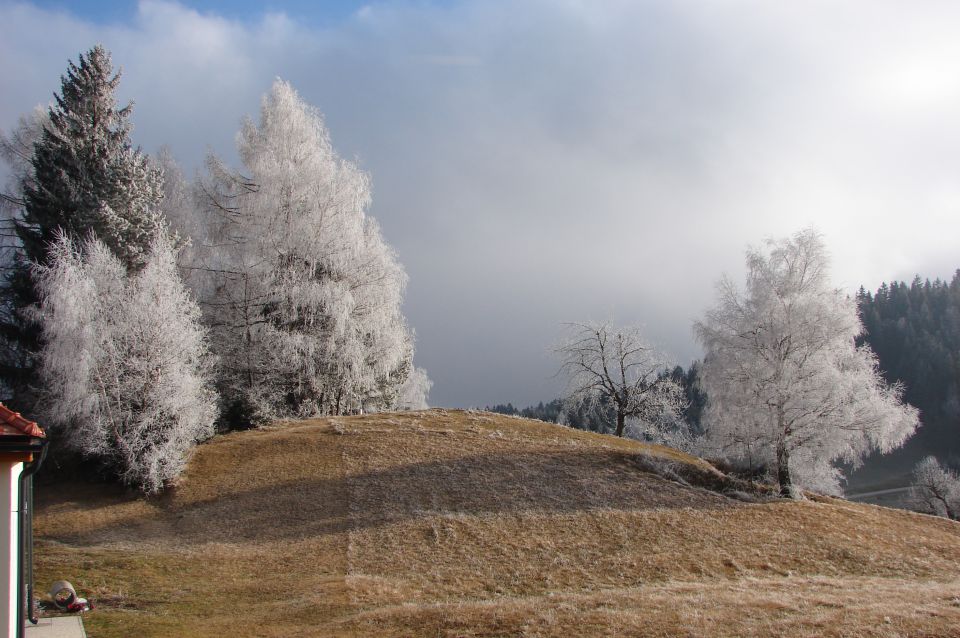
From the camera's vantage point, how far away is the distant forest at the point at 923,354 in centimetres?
11719

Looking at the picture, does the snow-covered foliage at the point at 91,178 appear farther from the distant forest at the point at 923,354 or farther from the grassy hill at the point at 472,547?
the distant forest at the point at 923,354

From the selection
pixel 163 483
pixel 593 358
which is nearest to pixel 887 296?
pixel 593 358

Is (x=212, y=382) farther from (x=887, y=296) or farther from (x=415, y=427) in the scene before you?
(x=887, y=296)

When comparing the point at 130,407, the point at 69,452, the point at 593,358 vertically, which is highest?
the point at 593,358

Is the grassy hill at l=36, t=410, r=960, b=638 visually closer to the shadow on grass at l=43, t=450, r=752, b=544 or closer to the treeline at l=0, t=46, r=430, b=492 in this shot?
the shadow on grass at l=43, t=450, r=752, b=544

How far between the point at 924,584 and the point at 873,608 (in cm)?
632

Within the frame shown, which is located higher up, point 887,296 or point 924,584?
point 887,296

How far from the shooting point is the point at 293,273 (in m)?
31.3

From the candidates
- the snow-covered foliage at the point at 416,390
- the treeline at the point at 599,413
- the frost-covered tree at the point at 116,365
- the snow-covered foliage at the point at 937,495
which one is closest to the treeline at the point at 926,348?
the treeline at the point at 599,413

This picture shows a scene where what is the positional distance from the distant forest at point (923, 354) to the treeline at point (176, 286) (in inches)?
3570

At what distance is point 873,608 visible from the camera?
12555 mm

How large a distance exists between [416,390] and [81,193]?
32.0 metres

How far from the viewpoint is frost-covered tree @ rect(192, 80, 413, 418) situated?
31.1m

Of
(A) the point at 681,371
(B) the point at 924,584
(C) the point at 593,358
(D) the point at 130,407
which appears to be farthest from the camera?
(A) the point at 681,371
